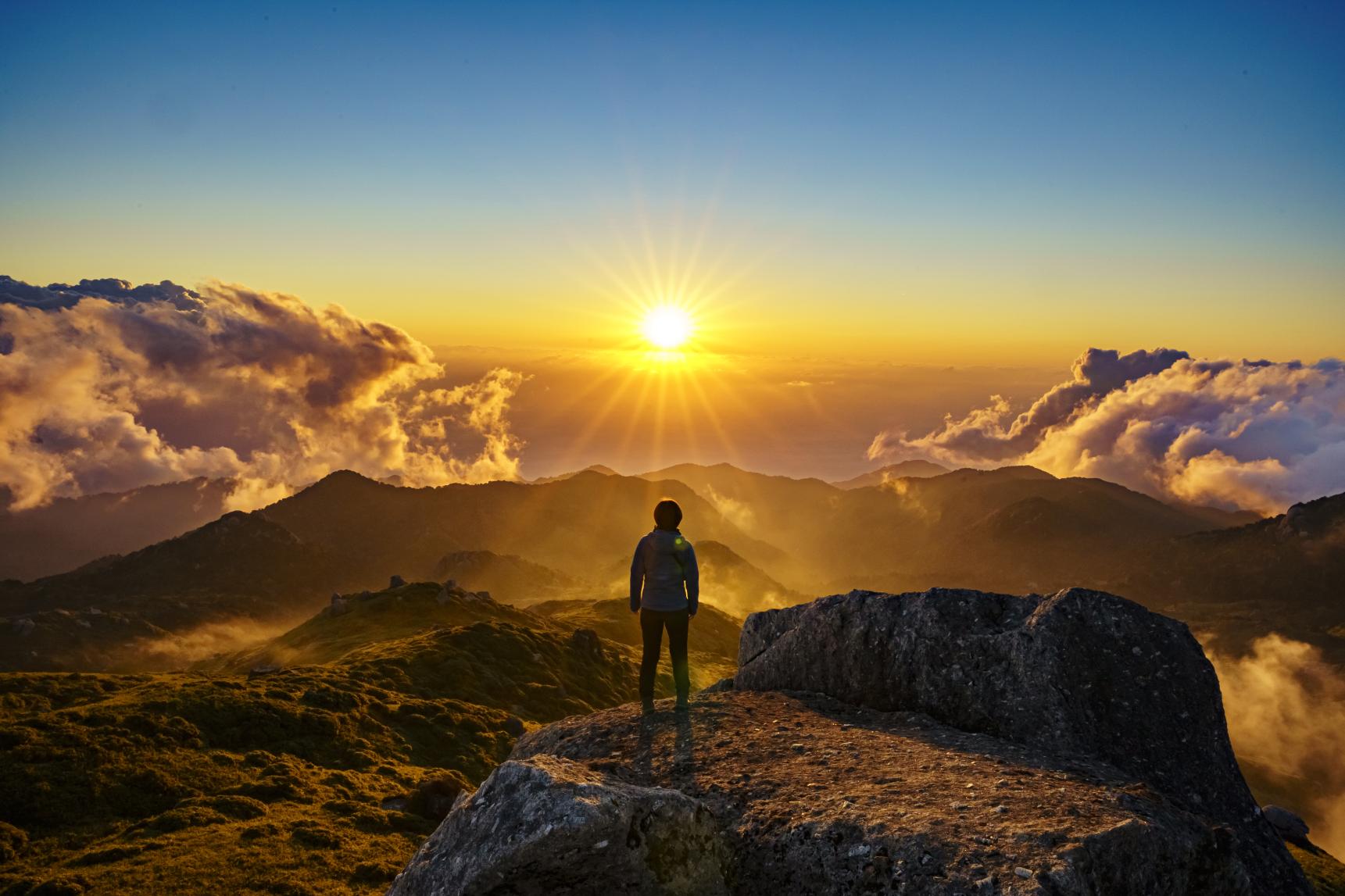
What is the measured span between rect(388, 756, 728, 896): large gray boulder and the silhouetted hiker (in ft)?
20.9

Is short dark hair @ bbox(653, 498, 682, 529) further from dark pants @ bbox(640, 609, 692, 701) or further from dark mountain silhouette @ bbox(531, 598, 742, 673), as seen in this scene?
dark mountain silhouette @ bbox(531, 598, 742, 673)

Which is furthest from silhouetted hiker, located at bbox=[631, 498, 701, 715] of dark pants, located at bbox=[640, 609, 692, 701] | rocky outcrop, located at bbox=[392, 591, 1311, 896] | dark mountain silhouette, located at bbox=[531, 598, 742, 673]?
dark mountain silhouette, located at bbox=[531, 598, 742, 673]

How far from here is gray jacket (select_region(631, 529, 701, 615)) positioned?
59.7 feet

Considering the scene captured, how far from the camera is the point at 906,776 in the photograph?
13547 mm

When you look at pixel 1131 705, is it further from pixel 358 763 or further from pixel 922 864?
pixel 358 763

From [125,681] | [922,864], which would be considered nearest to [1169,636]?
[922,864]

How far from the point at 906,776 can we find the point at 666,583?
23.0ft

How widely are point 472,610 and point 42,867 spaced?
378 feet

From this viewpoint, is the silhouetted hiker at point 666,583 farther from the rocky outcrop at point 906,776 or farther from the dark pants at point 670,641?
the rocky outcrop at point 906,776

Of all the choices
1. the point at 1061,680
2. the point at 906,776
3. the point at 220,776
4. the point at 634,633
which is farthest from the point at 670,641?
the point at 634,633

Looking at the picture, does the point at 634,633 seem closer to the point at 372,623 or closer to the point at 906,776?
the point at 372,623

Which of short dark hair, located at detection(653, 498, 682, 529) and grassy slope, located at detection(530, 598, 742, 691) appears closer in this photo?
short dark hair, located at detection(653, 498, 682, 529)

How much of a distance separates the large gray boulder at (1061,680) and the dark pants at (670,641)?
3563 mm

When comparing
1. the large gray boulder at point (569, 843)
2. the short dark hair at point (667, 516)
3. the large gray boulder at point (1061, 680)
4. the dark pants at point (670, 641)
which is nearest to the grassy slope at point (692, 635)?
the large gray boulder at point (1061, 680)
